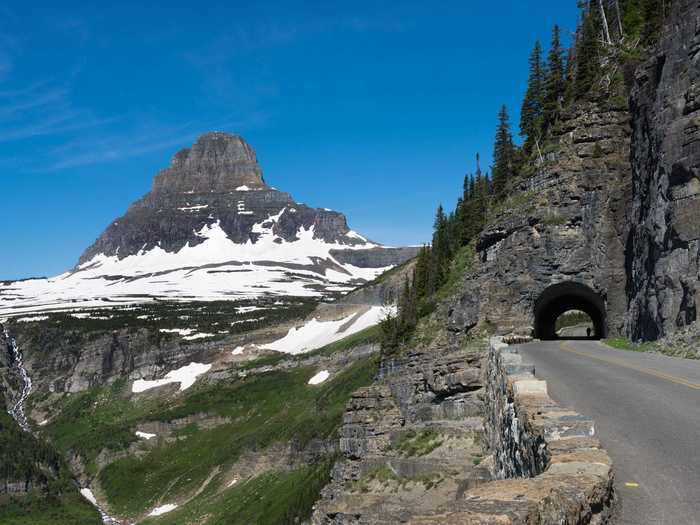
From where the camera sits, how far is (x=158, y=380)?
472 ft

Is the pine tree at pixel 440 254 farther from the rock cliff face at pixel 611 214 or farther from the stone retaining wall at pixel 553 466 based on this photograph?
the stone retaining wall at pixel 553 466

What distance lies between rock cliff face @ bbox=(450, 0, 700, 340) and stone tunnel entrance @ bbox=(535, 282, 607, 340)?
307 millimetres

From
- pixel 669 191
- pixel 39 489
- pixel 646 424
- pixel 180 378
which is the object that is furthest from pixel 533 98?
pixel 180 378

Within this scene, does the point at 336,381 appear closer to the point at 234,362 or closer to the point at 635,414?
the point at 234,362

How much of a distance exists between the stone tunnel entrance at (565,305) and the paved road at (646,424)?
24.1 meters

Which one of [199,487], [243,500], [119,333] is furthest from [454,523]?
[119,333]

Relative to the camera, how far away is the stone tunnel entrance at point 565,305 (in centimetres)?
4619

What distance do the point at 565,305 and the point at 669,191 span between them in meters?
27.1

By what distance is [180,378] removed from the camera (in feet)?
466

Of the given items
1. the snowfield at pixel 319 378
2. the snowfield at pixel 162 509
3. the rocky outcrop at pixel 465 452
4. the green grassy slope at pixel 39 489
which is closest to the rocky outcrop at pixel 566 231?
the rocky outcrop at pixel 465 452

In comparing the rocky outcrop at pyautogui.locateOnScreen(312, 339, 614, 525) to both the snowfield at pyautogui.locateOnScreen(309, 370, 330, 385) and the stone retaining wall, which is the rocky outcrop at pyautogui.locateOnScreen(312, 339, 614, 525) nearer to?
the stone retaining wall

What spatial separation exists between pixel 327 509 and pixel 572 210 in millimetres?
28964

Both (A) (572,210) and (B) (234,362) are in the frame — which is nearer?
(A) (572,210)

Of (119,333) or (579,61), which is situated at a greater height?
(579,61)
